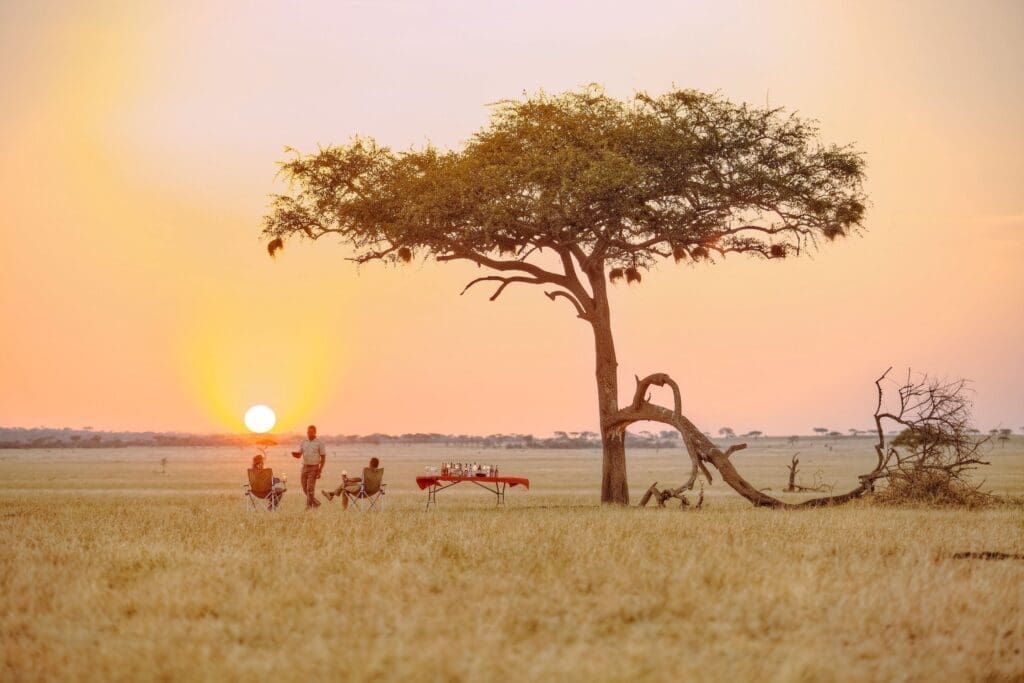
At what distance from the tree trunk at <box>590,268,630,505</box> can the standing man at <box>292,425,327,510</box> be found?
Result: 26.2 feet

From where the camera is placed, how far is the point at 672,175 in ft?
95.9

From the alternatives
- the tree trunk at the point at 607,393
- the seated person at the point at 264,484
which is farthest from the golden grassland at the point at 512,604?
the tree trunk at the point at 607,393

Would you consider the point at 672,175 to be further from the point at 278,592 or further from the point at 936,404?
the point at 278,592

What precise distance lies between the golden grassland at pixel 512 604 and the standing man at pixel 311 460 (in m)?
5.85

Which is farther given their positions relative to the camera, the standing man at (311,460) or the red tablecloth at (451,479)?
the red tablecloth at (451,479)

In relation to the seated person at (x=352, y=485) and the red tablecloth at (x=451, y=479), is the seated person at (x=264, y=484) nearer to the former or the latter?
the seated person at (x=352, y=485)

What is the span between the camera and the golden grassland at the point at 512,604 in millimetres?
9523

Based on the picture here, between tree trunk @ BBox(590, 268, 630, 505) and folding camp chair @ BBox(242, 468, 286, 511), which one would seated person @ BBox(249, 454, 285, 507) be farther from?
tree trunk @ BBox(590, 268, 630, 505)

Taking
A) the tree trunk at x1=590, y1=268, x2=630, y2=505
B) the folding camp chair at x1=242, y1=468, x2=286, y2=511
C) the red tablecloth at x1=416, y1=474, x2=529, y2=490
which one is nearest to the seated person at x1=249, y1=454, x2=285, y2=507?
the folding camp chair at x1=242, y1=468, x2=286, y2=511

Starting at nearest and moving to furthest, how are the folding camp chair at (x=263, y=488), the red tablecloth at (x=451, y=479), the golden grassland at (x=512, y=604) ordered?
the golden grassland at (x=512, y=604) < the folding camp chair at (x=263, y=488) < the red tablecloth at (x=451, y=479)

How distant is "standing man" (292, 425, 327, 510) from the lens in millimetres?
25750

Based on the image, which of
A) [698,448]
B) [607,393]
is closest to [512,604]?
[698,448]

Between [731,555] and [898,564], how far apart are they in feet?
7.05

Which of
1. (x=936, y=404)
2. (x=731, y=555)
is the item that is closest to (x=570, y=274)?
(x=936, y=404)
